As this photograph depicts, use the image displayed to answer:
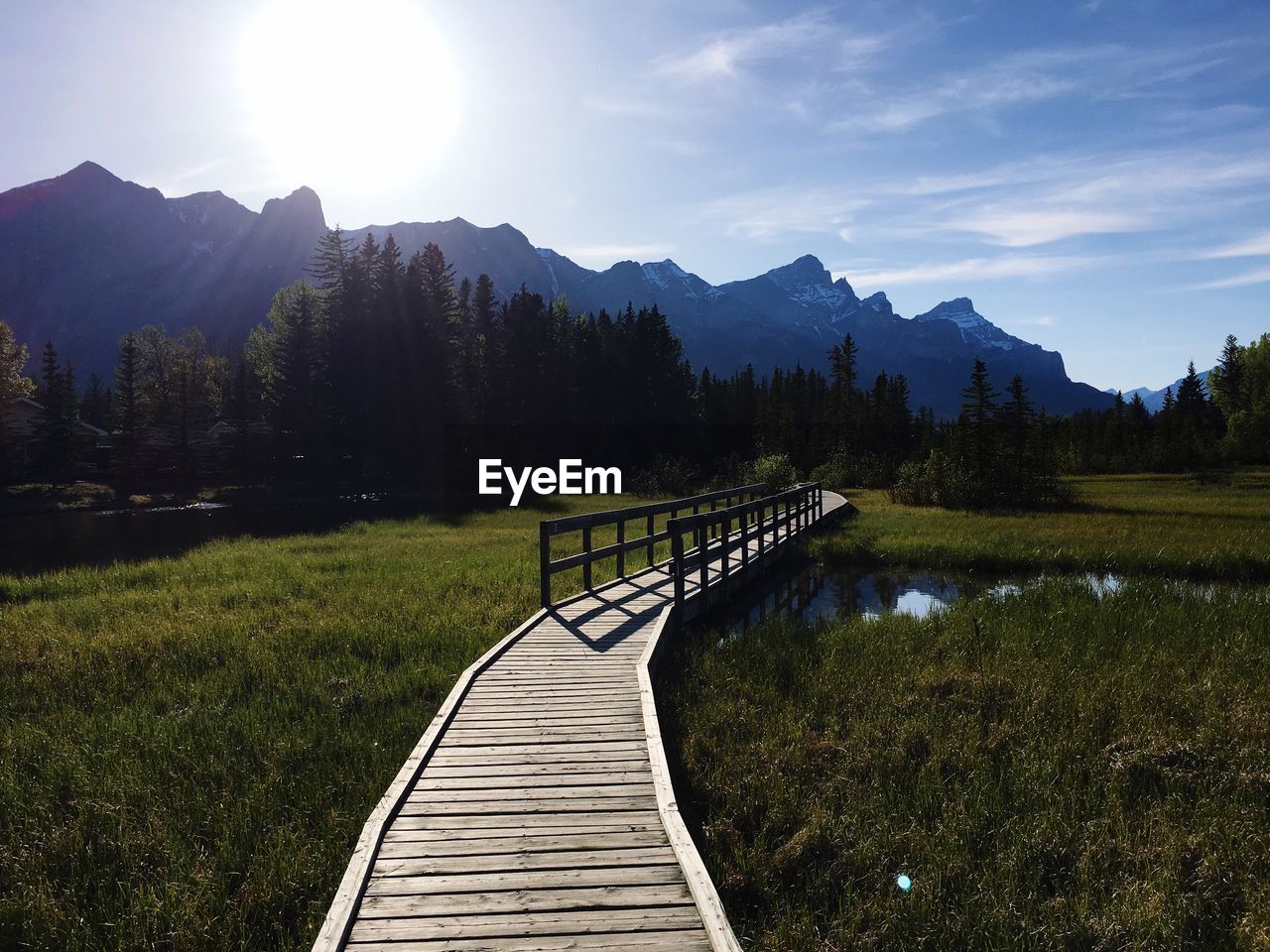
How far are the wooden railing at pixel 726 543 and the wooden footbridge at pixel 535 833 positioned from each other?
3018mm

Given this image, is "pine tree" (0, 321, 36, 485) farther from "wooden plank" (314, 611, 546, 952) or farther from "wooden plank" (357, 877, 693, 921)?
"wooden plank" (357, 877, 693, 921)

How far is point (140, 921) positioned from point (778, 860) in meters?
4.49

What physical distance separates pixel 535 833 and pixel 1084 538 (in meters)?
22.0

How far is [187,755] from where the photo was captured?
7.18 meters

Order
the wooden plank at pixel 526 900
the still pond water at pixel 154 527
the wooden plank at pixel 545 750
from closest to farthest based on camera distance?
the wooden plank at pixel 526 900 → the wooden plank at pixel 545 750 → the still pond water at pixel 154 527

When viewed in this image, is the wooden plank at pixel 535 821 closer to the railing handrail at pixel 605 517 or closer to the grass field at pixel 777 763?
the grass field at pixel 777 763

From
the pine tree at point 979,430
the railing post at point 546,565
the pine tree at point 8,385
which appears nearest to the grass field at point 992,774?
the railing post at point 546,565

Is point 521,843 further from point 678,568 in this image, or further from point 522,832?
point 678,568

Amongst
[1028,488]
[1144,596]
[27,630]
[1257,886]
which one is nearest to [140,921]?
[1257,886]

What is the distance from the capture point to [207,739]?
295 inches

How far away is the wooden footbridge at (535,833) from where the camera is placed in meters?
4.04

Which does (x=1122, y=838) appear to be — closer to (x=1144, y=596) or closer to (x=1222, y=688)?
(x=1222, y=688)

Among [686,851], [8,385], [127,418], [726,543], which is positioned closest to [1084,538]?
[726,543]

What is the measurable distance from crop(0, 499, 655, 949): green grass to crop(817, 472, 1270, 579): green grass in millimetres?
11726
